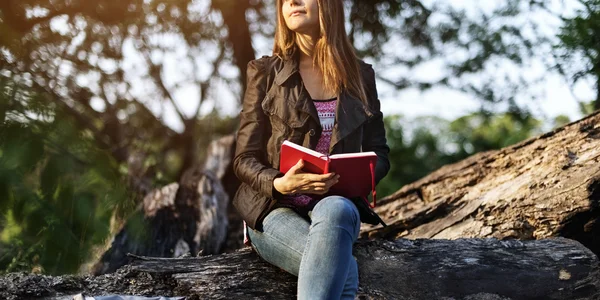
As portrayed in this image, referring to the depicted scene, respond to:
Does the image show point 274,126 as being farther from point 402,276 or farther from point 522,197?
point 522,197

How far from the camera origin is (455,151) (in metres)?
9.84

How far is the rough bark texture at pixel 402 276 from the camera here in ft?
10.5

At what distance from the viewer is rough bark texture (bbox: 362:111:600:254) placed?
13.6 ft

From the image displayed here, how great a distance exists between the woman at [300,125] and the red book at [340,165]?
1.9 inches

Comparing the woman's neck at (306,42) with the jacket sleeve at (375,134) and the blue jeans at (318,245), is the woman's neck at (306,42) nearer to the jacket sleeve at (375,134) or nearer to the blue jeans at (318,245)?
the jacket sleeve at (375,134)

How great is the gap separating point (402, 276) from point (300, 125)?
0.90 meters

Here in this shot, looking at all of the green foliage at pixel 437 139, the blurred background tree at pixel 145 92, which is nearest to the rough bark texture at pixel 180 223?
the blurred background tree at pixel 145 92

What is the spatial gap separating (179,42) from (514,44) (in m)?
3.87

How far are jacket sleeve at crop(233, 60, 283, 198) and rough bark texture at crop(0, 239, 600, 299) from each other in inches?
17.8

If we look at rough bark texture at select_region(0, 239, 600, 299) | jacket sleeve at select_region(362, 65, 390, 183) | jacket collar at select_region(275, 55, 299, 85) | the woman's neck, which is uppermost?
the woman's neck

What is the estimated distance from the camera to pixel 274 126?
3.34 metres

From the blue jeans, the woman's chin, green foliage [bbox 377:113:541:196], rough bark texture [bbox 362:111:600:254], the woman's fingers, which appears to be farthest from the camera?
green foliage [bbox 377:113:541:196]

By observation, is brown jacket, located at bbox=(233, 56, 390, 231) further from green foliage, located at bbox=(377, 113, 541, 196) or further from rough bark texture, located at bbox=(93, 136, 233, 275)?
green foliage, located at bbox=(377, 113, 541, 196)

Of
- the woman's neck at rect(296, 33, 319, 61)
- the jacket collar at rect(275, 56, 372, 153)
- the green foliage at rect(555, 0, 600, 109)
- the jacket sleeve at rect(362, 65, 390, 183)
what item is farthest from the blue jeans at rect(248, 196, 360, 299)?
the green foliage at rect(555, 0, 600, 109)
